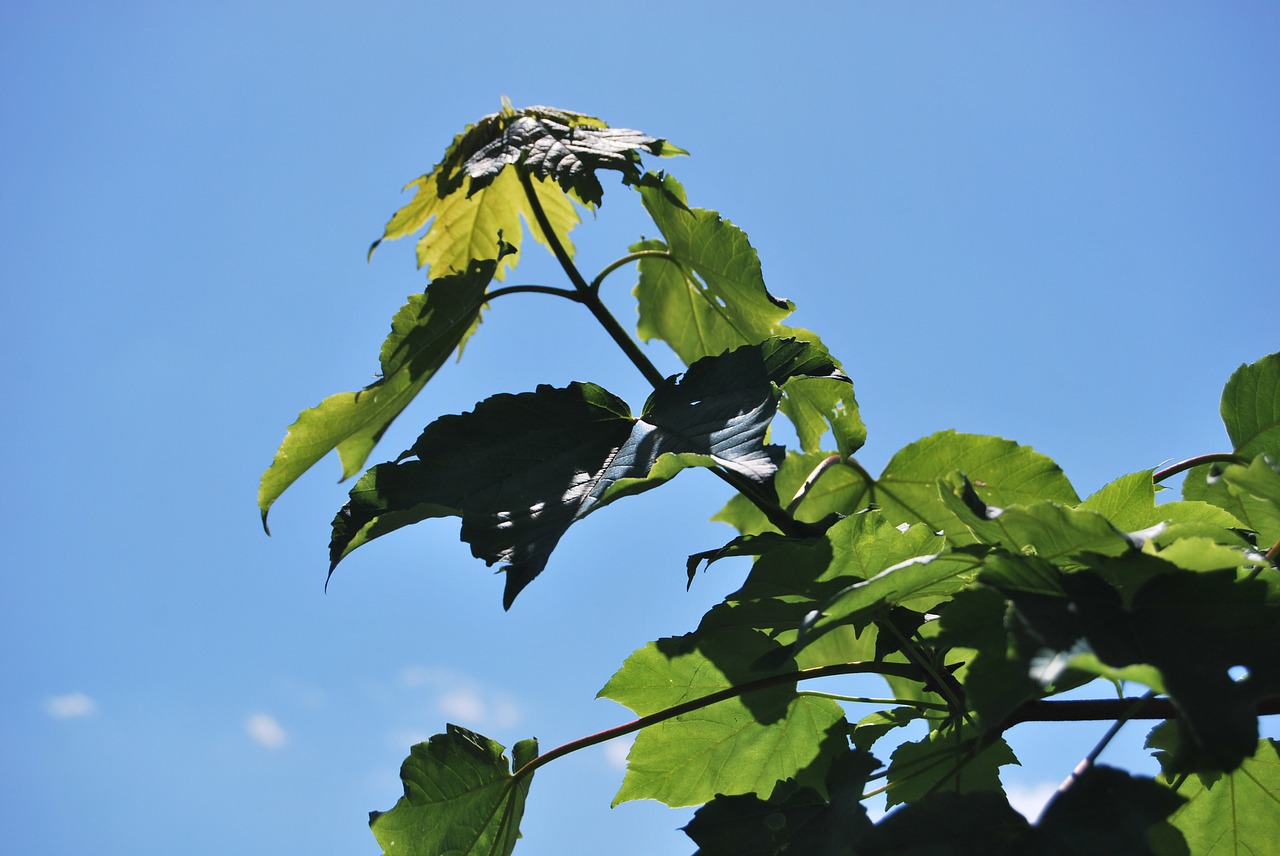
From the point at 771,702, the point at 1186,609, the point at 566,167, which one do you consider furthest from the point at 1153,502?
the point at 566,167

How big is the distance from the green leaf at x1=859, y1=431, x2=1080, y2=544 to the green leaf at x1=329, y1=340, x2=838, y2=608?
0.20 m

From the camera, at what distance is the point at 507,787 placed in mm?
673

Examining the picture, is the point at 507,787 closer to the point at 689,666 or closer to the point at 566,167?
the point at 689,666

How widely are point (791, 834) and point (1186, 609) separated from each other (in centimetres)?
24

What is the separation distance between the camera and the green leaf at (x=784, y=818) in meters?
0.51

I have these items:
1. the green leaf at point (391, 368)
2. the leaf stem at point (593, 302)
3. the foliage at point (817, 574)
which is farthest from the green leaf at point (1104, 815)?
the green leaf at point (391, 368)

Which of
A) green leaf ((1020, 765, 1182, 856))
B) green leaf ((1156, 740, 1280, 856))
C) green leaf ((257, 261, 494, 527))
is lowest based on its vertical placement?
green leaf ((1020, 765, 1182, 856))

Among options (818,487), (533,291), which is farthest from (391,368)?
(818,487)

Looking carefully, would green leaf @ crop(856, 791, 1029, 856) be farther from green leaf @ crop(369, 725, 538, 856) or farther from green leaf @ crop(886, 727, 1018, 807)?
green leaf @ crop(369, 725, 538, 856)

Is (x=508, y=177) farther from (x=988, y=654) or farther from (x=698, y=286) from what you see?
(x=988, y=654)

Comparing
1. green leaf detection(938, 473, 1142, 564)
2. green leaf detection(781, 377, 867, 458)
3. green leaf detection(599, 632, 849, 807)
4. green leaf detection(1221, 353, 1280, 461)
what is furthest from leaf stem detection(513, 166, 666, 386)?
green leaf detection(1221, 353, 1280, 461)

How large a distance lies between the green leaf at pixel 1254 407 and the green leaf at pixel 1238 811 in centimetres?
24

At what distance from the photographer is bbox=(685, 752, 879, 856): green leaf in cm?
51

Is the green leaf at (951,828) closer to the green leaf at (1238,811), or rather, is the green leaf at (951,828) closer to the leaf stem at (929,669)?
the leaf stem at (929,669)
